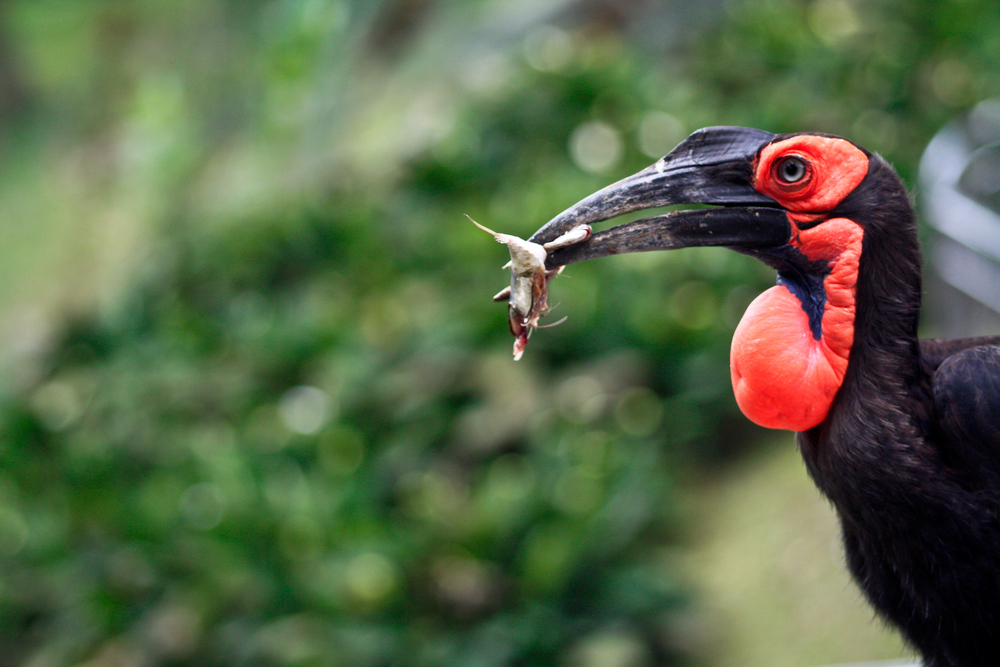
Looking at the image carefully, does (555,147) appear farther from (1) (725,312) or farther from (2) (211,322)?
(2) (211,322)

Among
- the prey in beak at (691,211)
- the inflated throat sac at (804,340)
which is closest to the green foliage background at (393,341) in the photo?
the inflated throat sac at (804,340)

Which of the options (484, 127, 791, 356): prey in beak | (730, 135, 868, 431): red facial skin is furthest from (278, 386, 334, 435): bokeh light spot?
(730, 135, 868, 431): red facial skin

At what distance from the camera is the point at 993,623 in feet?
4.83

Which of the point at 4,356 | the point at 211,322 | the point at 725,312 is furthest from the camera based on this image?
the point at 4,356

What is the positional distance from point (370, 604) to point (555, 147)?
10.6ft

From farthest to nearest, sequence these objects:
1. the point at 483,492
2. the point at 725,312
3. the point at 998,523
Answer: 1. the point at 725,312
2. the point at 483,492
3. the point at 998,523

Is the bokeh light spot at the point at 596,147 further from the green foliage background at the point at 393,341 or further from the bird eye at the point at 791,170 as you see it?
the bird eye at the point at 791,170

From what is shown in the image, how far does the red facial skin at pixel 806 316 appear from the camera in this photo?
4.66 feet

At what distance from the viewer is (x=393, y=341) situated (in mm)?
4477

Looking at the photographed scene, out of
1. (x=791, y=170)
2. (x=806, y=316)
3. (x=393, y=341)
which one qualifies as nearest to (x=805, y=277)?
(x=806, y=316)

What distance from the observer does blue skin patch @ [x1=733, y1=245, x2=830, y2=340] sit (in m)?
1.47

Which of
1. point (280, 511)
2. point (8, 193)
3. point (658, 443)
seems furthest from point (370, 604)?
point (8, 193)

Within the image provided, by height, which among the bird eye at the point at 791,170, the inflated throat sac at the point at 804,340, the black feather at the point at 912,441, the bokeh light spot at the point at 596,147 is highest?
the bokeh light spot at the point at 596,147

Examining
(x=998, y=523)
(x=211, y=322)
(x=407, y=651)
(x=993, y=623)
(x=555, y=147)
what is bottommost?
(x=407, y=651)
